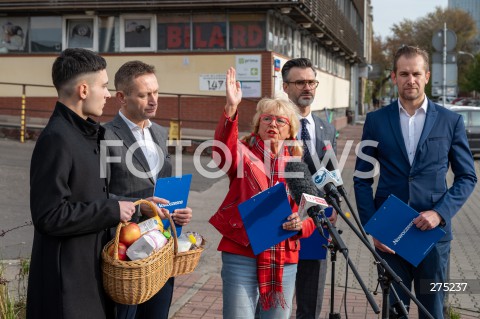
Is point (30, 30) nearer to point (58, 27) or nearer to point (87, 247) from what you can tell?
point (58, 27)

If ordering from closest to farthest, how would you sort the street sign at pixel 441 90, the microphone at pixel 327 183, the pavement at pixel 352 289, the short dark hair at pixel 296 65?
the microphone at pixel 327 183
the short dark hair at pixel 296 65
the pavement at pixel 352 289
the street sign at pixel 441 90

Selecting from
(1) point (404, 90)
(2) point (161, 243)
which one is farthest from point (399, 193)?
(2) point (161, 243)

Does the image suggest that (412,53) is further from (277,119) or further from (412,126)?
(277,119)

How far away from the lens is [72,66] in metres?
3.56

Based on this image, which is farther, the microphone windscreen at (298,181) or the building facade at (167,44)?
the building facade at (167,44)

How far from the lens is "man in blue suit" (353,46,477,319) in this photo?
4609mm

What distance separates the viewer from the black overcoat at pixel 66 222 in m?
3.38

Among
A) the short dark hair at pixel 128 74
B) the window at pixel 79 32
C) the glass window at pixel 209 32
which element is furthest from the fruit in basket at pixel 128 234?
the window at pixel 79 32

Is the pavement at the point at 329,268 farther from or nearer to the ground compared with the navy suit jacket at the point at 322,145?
nearer to the ground

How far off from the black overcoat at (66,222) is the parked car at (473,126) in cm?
1992

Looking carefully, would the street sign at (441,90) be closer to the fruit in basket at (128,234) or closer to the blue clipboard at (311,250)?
the blue clipboard at (311,250)

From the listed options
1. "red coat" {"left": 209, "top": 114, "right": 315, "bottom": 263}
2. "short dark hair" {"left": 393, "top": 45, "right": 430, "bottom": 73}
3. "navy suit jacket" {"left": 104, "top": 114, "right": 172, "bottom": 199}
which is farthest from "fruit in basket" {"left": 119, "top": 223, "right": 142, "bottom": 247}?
"short dark hair" {"left": 393, "top": 45, "right": 430, "bottom": 73}

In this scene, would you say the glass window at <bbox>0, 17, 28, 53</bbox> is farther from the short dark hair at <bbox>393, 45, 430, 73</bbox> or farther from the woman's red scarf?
the woman's red scarf

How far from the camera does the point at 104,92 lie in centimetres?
366
